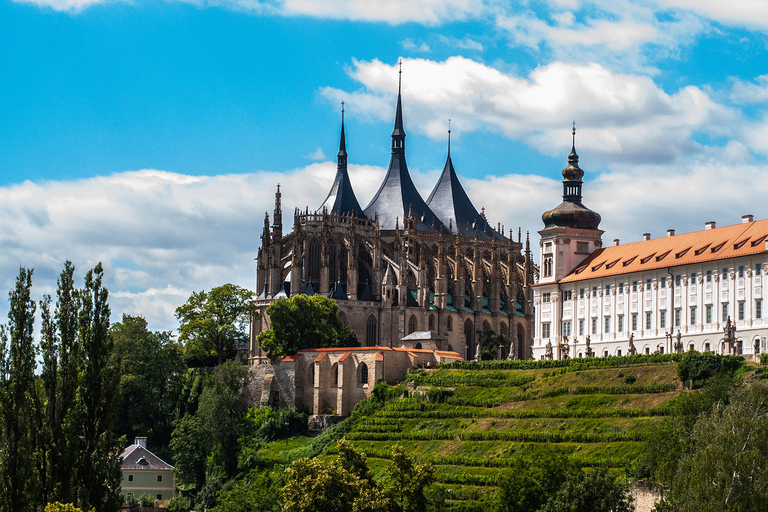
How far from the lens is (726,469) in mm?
49906

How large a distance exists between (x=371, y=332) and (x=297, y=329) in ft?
42.2

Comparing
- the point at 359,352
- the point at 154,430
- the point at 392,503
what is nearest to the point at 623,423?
the point at 392,503

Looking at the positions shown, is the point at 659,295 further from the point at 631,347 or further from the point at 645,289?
the point at 631,347

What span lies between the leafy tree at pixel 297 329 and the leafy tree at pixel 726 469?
54298 mm

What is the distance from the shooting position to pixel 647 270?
9056cm

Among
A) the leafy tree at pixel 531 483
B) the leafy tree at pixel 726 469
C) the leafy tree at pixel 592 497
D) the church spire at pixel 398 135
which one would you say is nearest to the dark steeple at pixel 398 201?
the church spire at pixel 398 135

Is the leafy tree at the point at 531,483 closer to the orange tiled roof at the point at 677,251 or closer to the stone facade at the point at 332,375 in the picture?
the orange tiled roof at the point at 677,251

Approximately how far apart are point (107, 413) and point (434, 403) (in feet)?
137

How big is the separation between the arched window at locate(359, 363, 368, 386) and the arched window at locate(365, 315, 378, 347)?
55.2 feet

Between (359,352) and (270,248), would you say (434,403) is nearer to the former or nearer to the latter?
(359,352)

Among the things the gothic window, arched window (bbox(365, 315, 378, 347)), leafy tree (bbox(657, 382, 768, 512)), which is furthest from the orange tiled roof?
leafy tree (bbox(657, 382, 768, 512))

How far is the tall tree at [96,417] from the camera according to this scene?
165 feet

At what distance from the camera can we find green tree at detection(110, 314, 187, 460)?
346ft

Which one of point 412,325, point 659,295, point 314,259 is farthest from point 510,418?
point 314,259
